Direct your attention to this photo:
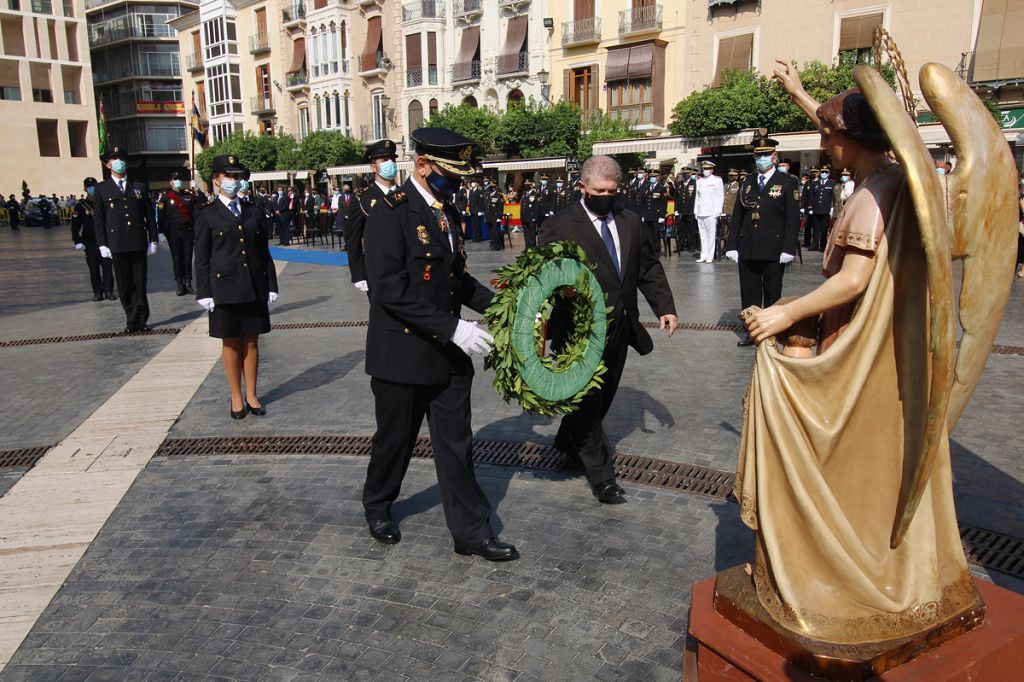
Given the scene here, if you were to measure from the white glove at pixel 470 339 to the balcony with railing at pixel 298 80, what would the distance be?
54.2m

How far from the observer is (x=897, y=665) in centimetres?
250

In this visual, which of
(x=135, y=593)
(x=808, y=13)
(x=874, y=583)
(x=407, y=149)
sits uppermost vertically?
(x=808, y=13)

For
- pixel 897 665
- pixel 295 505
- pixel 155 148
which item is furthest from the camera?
pixel 155 148

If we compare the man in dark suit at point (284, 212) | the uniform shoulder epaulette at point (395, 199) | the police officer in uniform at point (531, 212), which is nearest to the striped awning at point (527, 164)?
the man in dark suit at point (284, 212)

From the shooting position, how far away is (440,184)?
13.0 ft

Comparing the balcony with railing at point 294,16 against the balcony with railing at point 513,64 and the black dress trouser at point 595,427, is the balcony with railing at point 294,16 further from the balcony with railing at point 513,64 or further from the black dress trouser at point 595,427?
the black dress trouser at point 595,427

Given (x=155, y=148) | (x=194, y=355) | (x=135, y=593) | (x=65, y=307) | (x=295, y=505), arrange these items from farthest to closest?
1. (x=155, y=148)
2. (x=65, y=307)
3. (x=194, y=355)
4. (x=295, y=505)
5. (x=135, y=593)

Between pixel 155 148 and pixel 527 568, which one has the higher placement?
pixel 155 148

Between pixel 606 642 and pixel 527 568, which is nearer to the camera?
pixel 606 642

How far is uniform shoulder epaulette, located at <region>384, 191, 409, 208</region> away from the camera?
12.7 ft

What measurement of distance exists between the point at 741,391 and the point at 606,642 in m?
4.12

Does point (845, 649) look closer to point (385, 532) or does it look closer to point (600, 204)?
point (385, 532)

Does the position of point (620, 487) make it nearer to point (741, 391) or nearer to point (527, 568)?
point (527, 568)

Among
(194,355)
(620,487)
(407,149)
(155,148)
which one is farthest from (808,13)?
(155,148)
